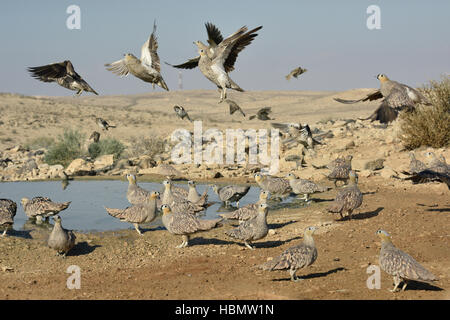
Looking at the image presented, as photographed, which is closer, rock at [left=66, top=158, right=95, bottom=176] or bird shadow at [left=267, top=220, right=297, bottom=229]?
bird shadow at [left=267, top=220, right=297, bottom=229]

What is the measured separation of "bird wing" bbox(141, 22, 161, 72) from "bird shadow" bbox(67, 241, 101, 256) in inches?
116

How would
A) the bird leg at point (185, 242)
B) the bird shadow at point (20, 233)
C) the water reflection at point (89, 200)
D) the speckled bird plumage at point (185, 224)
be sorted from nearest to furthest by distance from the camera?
the speckled bird plumage at point (185, 224) → the bird leg at point (185, 242) → the bird shadow at point (20, 233) → the water reflection at point (89, 200)

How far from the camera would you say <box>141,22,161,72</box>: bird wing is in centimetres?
798

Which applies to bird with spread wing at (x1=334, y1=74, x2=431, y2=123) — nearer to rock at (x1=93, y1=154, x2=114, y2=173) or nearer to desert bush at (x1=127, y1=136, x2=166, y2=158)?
rock at (x1=93, y1=154, x2=114, y2=173)

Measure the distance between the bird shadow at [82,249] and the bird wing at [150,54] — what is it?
2945mm

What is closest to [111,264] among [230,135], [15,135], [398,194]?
[398,194]

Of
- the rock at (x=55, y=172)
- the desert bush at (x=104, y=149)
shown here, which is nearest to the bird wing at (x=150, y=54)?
the rock at (x=55, y=172)

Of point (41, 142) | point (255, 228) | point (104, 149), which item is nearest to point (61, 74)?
point (255, 228)

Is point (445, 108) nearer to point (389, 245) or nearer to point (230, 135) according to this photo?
point (230, 135)

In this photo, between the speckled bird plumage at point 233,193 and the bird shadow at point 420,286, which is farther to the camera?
the speckled bird plumage at point 233,193

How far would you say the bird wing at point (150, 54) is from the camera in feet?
26.2

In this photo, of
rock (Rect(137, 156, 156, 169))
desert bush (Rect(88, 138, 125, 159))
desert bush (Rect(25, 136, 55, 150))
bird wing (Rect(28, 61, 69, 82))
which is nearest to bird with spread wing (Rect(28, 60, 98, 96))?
bird wing (Rect(28, 61, 69, 82))

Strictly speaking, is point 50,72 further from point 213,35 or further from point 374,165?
point 374,165

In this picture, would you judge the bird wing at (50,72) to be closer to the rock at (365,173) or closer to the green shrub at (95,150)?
the rock at (365,173)
